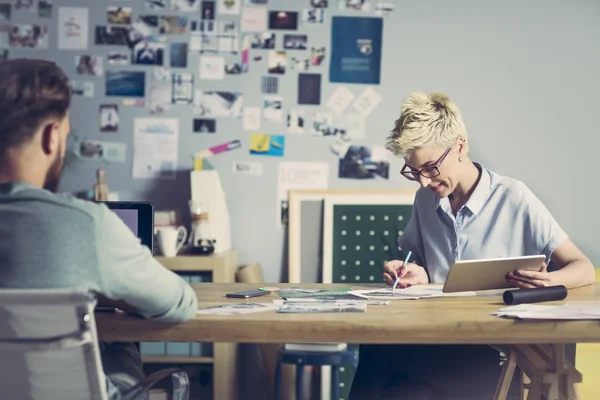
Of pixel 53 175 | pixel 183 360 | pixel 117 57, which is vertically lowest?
pixel 183 360

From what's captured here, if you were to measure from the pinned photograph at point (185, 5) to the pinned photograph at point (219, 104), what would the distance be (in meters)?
0.39

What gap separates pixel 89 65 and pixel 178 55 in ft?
1.39

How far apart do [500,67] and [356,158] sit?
0.80 metres

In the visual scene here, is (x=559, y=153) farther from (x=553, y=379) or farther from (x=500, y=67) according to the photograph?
(x=553, y=379)

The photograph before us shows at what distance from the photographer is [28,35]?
3658 mm

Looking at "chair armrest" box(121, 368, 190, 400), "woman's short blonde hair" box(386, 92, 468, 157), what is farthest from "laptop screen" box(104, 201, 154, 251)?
"woman's short blonde hair" box(386, 92, 468, 157)

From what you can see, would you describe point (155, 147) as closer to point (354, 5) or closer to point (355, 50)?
point (355, 50)

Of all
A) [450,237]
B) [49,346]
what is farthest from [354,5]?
[49,346]

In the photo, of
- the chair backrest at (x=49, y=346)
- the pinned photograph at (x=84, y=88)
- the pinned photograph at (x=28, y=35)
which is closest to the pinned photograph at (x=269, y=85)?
the pinned photograph at (x=84, y=88)

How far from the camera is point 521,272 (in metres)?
1.94

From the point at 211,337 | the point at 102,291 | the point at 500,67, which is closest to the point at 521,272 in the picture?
the point at 211,337

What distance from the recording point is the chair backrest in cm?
127

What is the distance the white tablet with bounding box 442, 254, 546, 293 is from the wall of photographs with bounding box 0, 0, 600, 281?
176 cm

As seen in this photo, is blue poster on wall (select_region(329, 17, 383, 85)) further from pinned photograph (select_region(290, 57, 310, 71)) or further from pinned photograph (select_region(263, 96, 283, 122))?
pinned photograph (select_region(263, 96, 283, 122))
